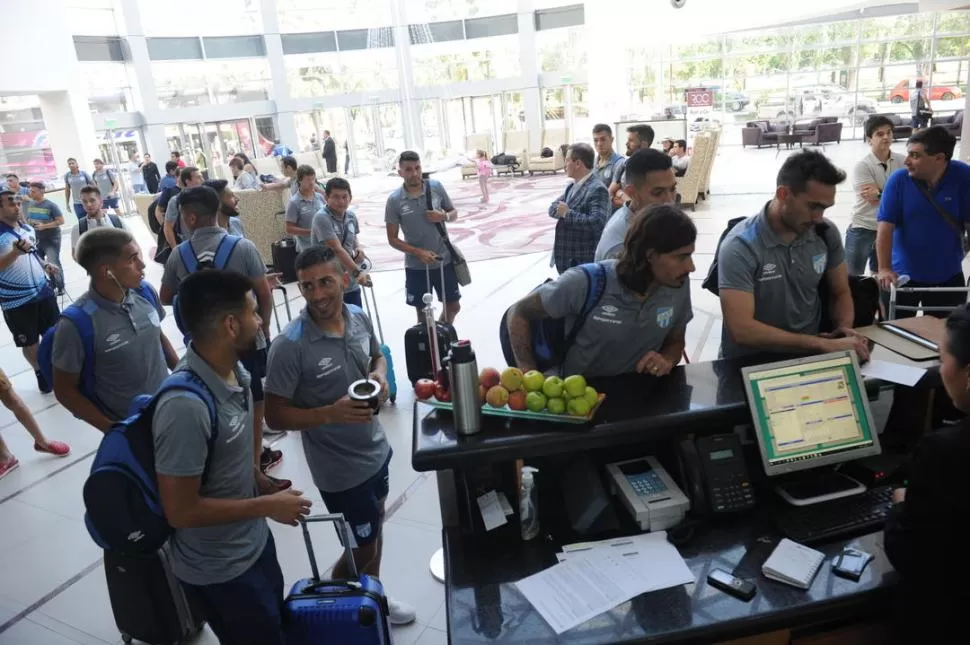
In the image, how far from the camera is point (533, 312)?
99.0 inches

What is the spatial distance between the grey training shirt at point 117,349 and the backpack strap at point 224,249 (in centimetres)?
66

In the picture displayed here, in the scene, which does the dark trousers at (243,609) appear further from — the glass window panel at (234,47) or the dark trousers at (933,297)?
the glass window panel at (234,47)

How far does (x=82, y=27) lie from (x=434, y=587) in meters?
22.8

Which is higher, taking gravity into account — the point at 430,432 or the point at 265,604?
the point at 430,432

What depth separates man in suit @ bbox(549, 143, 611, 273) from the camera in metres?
4.73

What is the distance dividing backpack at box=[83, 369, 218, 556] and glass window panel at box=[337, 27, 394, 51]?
24662mm

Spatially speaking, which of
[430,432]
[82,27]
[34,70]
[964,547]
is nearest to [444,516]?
[430,432]

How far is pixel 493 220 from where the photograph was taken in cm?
1280

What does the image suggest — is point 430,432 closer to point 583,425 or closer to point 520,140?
point 583,425

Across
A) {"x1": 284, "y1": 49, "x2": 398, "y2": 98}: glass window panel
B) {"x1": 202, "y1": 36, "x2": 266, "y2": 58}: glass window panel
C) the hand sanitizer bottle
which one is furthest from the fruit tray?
{"x1": 202, "y1": 36, "x2": 266, "y2": 58}: glass window panel

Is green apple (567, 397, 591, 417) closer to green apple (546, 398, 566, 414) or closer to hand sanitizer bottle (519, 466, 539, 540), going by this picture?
green apple (546, 398, 566, 414)

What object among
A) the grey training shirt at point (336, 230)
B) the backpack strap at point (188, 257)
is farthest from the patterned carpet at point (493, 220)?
the backpack strap at point (188, 257)

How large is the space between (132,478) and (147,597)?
1.07 m

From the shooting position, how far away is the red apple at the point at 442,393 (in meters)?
2.15
